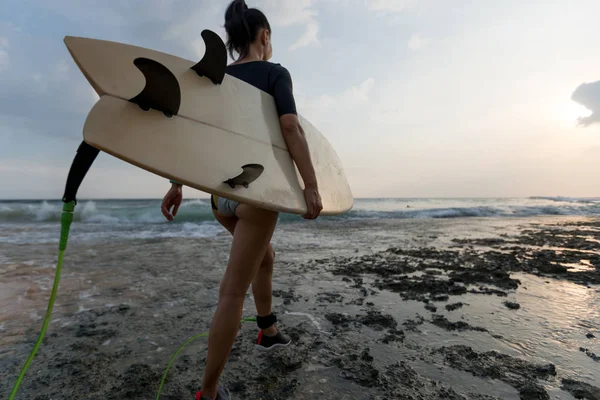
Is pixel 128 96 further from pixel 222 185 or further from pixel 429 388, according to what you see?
pixel 429 388

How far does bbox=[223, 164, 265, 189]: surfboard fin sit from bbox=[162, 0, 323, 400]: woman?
0.57ft

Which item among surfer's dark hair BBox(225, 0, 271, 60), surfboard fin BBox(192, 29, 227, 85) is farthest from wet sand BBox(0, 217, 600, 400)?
surfer's dark hair BBox(225, 0, 271, 60)

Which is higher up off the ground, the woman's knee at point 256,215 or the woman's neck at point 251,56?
the woman's neck at point 251,56

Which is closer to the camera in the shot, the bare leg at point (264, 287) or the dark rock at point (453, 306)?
the bare leg at point (264, 287)

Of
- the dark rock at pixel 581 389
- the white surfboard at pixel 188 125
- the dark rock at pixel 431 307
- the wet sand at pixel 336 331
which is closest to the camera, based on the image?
the white surfboard at pixel 188 125

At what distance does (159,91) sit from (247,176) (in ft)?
1.75

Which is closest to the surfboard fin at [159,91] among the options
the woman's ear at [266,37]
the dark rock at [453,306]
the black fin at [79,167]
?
the black fin at [79,167]

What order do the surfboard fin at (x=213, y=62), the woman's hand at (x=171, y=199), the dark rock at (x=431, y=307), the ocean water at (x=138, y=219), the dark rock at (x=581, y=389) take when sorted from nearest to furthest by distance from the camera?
the surfboard fin at (x=213, y=62) < the dark rock at (x=581, y=389) < the woman's hand at (x=171, y=199) < the dark rock at (x=431, y=307) < the ocean water at (x=138, y=219)

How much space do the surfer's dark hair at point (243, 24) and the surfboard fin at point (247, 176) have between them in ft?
2.67

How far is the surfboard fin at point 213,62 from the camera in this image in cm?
149

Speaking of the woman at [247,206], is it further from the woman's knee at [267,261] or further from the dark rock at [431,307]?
the dark rock at [431,307]

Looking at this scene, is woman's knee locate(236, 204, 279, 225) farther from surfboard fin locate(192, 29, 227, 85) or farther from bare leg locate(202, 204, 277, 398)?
surfboard fin locate(192, 29, 227, 85)

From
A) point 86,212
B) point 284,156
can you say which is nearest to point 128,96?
point 284,156

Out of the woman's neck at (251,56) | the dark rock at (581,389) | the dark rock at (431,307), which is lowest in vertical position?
the dark rock at (581,389)
